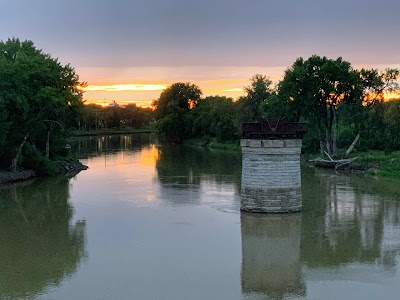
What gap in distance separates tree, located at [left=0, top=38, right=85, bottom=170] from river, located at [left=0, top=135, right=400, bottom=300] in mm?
6486

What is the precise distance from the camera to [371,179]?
146 feet

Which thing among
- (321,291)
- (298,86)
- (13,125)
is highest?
(298,86)

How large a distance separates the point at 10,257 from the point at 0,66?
2387cm

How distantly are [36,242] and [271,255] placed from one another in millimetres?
9577

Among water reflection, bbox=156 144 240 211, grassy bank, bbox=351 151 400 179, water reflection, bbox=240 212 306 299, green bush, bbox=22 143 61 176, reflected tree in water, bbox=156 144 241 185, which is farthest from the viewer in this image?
green bush, bbox=22 143 61 176

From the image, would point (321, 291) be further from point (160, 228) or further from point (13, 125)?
point (13, 125)

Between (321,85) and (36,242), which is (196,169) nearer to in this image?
(321,85)

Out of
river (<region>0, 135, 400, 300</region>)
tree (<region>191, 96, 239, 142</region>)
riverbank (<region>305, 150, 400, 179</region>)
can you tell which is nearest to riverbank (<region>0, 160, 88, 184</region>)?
river (<region>0, 135, 400, 300</region>)

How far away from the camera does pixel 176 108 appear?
105625mm

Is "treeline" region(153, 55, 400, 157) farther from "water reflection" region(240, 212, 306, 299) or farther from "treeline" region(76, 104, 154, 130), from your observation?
"treeline" region(76, 104, 154, 130)

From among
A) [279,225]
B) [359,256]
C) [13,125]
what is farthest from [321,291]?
[13,125]

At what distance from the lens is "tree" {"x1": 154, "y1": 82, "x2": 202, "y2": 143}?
104 metres

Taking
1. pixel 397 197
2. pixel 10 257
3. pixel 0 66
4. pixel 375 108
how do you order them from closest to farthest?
pixel 10 257
pixel 397 197
pixel 0 66
pixel 375 108

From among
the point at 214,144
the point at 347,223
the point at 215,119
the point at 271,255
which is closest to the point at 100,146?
the point at 215,119
